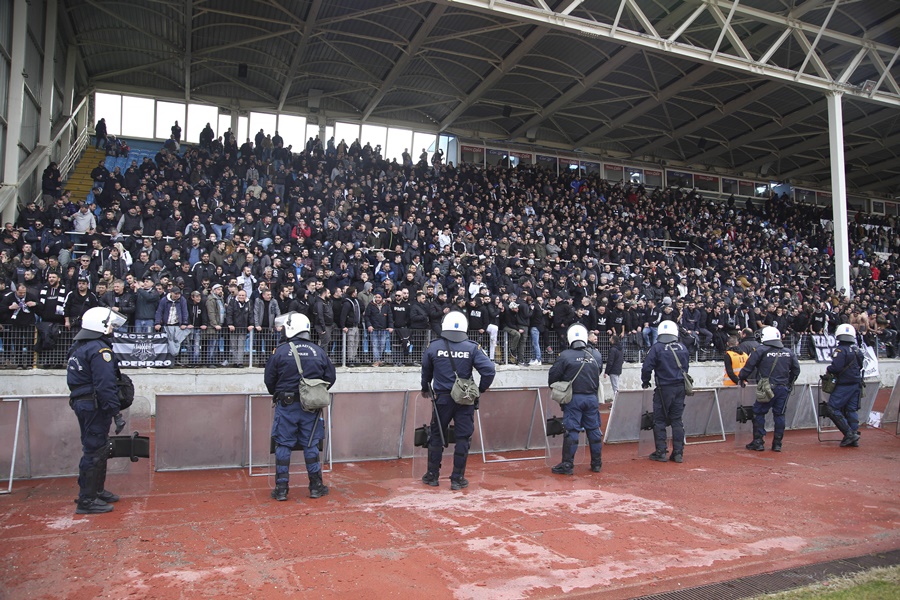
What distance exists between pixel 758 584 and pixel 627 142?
31012 mm

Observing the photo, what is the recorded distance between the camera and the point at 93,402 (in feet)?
21.2

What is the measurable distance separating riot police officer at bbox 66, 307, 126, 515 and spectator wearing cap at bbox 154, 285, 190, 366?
622cm

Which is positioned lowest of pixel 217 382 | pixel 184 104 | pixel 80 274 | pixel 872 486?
pixel 872 486

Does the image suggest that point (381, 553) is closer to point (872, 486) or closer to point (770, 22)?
point (872, 486)

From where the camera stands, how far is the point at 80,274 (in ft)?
41.2

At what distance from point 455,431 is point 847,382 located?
7426 mm

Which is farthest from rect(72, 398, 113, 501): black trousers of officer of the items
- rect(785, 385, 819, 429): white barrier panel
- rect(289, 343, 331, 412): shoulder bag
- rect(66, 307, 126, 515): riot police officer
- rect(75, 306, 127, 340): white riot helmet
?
rect(785, 385, 819, 429): white barrier panel

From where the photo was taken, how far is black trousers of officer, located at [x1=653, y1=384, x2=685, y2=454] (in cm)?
945

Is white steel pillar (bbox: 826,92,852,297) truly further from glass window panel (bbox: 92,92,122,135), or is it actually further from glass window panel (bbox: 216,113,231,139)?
glass window panel (bbox: 92,92,122,135)

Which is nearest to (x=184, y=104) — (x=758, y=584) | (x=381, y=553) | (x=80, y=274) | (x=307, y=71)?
(x=307, y=71)

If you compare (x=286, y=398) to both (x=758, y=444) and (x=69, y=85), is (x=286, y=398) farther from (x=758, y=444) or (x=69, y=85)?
(x=69, y=85)

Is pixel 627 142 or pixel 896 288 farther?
pixel 627 142

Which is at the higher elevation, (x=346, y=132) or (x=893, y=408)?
(x=346, y=132)

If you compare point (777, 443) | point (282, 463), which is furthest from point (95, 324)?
point (777, 443)
